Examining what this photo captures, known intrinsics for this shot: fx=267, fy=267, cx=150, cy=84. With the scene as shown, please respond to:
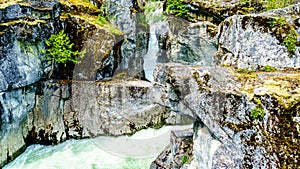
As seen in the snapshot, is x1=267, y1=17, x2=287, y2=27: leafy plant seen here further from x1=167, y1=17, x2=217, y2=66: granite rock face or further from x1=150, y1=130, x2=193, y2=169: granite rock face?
x1=167, y1=17, x2=217, y2=66: granite rock face

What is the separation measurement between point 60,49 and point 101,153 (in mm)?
4314

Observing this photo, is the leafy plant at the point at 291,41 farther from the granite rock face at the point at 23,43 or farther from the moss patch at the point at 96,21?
the granite rock face at the point at 23,43

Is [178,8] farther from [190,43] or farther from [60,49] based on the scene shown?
[60,49]

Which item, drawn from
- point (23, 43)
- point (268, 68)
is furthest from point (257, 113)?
point (23, 43)

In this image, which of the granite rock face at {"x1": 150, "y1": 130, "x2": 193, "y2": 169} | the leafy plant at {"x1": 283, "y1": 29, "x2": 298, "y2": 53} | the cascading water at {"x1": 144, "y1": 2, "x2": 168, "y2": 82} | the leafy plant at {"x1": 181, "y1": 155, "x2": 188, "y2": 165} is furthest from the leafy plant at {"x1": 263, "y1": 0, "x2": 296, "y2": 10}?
the leafy plant at {"x1": 181, "y1": 155, "x2": 188, "y2": 165}

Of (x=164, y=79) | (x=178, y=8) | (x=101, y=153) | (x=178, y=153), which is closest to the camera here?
(x=178, y=153)

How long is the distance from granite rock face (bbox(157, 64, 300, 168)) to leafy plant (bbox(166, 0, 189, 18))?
335 inches

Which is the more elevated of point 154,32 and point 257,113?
point 154,32

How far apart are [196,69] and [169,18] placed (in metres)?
9.34

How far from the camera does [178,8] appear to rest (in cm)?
1365

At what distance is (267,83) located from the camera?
490 cm

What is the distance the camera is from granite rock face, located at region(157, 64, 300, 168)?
174 inches

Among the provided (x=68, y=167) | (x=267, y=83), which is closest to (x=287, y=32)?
(x=267, y=83)

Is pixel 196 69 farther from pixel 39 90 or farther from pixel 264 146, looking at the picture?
pixel 39 90
